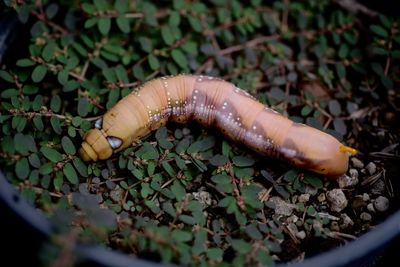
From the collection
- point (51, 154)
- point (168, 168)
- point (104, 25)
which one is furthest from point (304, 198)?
point (104, 25)

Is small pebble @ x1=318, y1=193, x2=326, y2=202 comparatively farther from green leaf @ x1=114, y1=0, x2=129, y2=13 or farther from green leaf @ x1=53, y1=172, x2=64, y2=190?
green leaf @ x1=114, y1=0, x2=129, y2=13

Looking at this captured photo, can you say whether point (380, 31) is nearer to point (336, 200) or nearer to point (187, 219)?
point (336, 200)

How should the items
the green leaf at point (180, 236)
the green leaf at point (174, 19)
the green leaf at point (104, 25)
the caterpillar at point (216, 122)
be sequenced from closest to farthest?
the green leaf at point (180, 236), the caterpillar at point (216, 122), the green leaf at point (104, 25), the green leaf at point (174, 19)

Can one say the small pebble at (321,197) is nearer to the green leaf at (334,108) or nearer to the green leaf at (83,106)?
the green leaf at (334,108)

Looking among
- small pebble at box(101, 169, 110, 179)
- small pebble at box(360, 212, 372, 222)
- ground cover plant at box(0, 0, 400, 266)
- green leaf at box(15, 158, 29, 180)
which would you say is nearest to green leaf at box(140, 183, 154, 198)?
ground cover plant at box(0, 0, 400, 266)

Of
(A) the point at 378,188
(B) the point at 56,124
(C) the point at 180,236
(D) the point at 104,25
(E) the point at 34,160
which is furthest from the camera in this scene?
(D) the point at 104,25

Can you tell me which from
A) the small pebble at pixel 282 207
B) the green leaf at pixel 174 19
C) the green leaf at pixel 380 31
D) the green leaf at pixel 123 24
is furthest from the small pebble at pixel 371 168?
the green leaf at pixel 123 24
